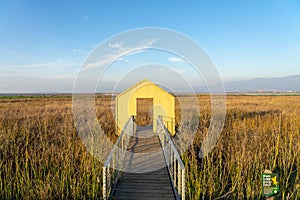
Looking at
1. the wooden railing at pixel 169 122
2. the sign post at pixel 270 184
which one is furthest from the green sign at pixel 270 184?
the wooden railing at pixel 169 122

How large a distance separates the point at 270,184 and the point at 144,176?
3.07 m

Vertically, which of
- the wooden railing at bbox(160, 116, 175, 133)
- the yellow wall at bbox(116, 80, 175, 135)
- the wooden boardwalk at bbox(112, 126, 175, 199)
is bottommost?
the wooden boardwalk at bbox(112, 126, 175, 199)

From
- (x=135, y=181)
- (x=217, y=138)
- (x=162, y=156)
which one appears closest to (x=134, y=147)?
(x=162, y=156)

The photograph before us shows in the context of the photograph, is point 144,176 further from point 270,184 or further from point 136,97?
point 136,97

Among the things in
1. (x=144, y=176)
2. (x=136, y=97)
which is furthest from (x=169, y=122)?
(x=144, y=176)

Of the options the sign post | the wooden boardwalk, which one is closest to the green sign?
the sign post

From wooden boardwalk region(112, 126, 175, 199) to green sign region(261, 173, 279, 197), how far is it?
1969 millimetres

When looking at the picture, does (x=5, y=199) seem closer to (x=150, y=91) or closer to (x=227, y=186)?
(x=227, y=186)

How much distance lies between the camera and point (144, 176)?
5168mm

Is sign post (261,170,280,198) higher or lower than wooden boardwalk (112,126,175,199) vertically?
higher

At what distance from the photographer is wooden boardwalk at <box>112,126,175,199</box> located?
4363 mm

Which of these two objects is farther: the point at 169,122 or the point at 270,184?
the point at 169,122

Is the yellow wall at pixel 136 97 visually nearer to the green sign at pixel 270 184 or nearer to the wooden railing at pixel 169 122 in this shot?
the wooden railing at pixel 169 122

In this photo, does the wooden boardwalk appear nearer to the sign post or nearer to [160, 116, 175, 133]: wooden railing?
the sign post
